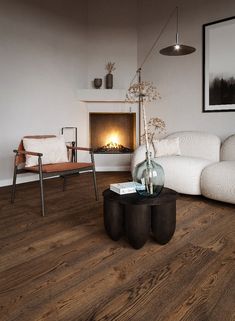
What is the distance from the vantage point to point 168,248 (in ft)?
6.15

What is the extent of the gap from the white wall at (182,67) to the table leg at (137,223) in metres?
2.54

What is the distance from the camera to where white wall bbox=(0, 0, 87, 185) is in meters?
3.72

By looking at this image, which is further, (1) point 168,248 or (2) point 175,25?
(2) point 175,25

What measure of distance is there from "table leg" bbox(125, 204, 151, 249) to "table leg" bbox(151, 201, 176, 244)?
0.23ft

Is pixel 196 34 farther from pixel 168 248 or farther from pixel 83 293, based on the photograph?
pixel 83 293

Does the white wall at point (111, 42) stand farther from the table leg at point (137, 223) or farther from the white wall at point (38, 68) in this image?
the table leg at point (137, 223)

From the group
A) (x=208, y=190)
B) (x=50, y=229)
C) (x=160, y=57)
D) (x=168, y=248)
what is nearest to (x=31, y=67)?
(x=160, y=57)

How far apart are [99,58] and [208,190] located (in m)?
3.05

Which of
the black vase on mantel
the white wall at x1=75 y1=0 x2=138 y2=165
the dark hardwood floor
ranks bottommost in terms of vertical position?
the dark hardwood floor

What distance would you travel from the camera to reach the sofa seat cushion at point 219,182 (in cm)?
271

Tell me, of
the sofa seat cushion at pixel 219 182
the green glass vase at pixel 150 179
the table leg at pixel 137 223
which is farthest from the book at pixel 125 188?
the sofa seat cushion at pixel 219 182

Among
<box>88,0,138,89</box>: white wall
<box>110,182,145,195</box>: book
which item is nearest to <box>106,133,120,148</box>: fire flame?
<box>88,0,138,89</box>: white wall

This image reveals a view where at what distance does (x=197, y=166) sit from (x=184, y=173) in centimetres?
16

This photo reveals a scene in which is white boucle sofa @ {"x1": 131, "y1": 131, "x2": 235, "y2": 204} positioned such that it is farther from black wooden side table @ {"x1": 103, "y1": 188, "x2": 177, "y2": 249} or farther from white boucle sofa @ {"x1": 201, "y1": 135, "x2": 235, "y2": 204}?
black wooden side table @ {"x1": 103, "y1": 188, "x2": 177, "y2": 249}
